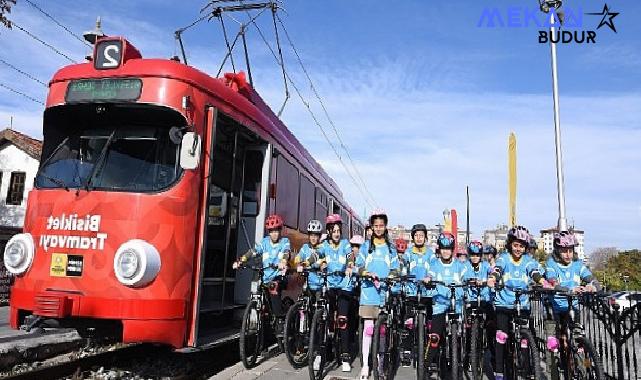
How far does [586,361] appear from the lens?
5.00 m

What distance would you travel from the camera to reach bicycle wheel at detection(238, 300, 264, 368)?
6.17m

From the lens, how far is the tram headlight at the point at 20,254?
5629 mm

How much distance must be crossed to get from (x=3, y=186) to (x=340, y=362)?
22.4 metres

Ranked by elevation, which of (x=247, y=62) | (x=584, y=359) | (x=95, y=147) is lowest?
(x=584, y=359)

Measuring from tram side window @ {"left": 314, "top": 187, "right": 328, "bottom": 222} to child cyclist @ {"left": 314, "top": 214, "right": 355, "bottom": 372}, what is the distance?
430cm

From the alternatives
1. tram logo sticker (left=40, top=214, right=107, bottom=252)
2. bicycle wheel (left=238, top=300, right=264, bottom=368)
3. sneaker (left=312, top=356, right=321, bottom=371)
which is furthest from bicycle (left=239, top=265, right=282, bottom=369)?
tram logo sticker (left=40, top=214, right=107, bottom=252)

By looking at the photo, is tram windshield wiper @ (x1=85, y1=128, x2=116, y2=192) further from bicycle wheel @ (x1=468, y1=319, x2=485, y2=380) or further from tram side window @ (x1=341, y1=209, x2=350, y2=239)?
tram side window @ (x1=341, y1=209, x2=350, y2=239)

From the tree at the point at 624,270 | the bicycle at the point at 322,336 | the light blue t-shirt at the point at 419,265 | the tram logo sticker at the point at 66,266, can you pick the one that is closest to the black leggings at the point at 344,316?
the bicycle at the point at 322,336

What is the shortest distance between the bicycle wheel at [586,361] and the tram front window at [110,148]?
4.67 metres

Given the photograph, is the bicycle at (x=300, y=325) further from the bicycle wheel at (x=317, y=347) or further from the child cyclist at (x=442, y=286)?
the child cyclist at (x=442, y=286)

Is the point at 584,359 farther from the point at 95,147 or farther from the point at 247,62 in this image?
the point at 247,62

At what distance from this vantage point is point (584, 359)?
5.05 metres

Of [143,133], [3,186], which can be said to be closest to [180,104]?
[143,133]

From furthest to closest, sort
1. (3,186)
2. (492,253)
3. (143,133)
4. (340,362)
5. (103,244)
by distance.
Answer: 1. (3,186)
2. (492,253)
3. (340,362)
4. (143,133)
5. (103,244)
